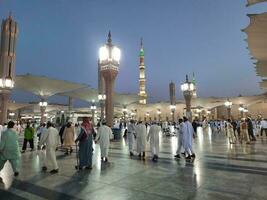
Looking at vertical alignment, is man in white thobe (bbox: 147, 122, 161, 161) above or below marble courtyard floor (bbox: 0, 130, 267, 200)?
above

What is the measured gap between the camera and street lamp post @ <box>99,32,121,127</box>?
49.2 ft

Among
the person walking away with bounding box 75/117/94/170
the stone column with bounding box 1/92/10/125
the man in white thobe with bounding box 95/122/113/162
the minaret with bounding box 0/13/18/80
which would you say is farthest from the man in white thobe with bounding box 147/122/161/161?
the minaret with bounding box 0/13/18/80

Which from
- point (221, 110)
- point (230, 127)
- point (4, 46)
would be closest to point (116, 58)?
point (230, 127)

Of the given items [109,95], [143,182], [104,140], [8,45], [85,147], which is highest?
[8,45]

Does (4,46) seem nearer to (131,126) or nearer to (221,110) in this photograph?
(131,126)

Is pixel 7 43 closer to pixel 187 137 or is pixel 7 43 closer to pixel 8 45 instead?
pixel 8 45

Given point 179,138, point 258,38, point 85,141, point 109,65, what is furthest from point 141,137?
point 109,65

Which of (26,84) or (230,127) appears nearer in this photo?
(230,127)

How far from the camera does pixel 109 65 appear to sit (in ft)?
51.1

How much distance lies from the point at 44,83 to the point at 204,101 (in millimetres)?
38779

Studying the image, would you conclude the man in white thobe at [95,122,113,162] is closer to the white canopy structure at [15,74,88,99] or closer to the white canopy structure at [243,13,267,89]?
the white canopy structure at [243,13,267,89]

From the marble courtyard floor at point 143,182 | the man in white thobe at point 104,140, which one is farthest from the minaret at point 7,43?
the marble courtyard floor at point 143,182

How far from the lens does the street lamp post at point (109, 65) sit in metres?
15.0

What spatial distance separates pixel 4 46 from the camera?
31859mm
